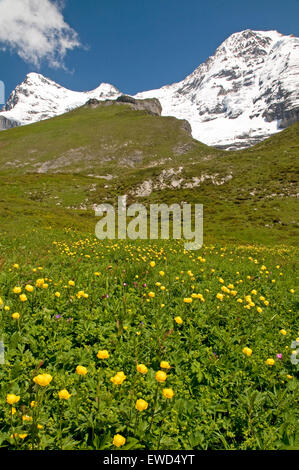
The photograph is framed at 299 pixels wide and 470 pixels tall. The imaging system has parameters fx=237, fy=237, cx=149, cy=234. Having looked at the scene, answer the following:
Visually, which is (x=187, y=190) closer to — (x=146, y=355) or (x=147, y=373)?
(x=146, y=355)

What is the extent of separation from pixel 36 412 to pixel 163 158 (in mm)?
141936

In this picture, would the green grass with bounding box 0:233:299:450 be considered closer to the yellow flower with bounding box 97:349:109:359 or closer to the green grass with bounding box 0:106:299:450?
the green grass with bounding box 0:106:299:450

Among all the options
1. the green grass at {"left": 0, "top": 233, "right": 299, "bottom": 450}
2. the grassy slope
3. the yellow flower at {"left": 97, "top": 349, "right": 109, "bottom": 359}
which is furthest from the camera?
the grassy slope

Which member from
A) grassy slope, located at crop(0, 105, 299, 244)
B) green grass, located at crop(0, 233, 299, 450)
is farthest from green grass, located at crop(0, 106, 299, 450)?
grassy slope, located at crop(0, 105, 299, 244)

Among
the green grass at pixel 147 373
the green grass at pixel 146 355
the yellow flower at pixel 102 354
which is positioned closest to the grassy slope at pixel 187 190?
the green grass at pixel 146 355

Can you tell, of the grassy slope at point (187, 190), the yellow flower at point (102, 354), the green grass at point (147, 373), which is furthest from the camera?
the grassy slope at point (187, 190)

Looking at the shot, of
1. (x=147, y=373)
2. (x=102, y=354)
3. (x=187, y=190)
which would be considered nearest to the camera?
(x=102, y=354)

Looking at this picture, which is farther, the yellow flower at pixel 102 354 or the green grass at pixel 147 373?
Answer: the yellow flower at pixel 102 354

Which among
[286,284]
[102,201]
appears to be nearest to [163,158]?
[102,201]

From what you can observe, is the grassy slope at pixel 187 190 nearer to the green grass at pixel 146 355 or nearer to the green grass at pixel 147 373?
the green grass at pixel 146 355

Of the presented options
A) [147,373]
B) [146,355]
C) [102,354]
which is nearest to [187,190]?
[146,355]

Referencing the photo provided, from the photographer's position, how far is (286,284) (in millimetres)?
9281

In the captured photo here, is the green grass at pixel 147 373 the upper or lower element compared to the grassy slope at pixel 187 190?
lower

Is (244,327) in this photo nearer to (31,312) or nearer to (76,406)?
(76,406)
